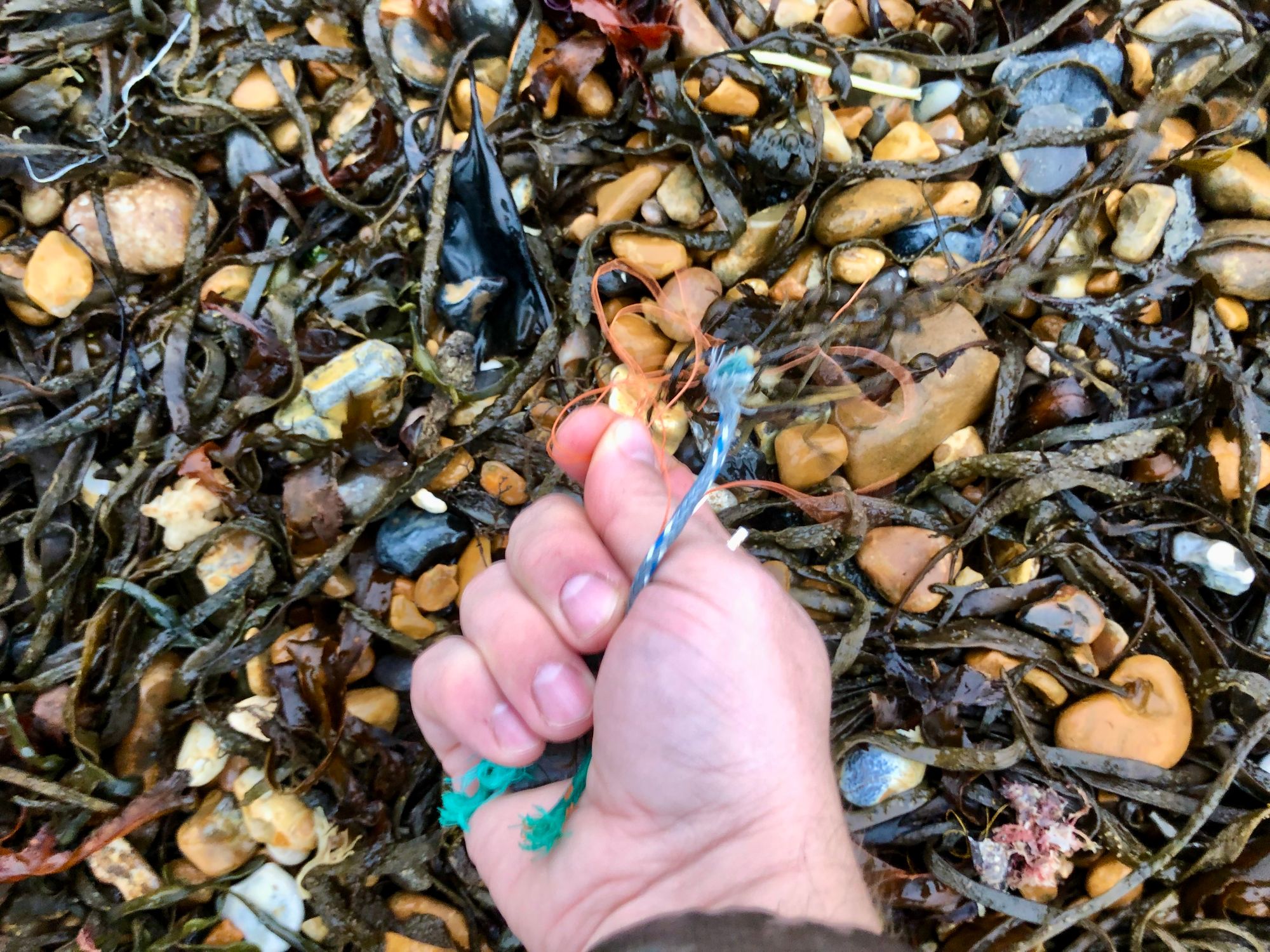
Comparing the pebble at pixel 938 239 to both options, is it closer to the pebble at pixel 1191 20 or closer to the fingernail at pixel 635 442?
the pebble at pixel 1191 20

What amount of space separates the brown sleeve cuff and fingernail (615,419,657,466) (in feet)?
2.56

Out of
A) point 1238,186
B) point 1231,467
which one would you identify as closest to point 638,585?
point 1231,467

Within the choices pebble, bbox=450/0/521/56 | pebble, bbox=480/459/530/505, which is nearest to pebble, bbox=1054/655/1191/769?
pebble, bbox=480/459/530/505

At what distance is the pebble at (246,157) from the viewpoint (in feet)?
7.34

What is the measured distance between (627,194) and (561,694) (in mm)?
1412

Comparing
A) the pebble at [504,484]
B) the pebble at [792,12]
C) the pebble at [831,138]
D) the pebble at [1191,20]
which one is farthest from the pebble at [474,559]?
the pebble at [1191,20]

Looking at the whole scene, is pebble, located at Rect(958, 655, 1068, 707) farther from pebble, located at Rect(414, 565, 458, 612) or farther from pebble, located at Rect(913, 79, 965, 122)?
pebble, located at Rect(913, 79, 965, 122)

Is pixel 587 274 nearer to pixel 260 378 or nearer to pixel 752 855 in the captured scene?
pixel 260 378

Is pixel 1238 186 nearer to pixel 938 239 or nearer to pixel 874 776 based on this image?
pixel 938 239

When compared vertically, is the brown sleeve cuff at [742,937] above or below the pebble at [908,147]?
below

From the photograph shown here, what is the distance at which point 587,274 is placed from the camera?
207 cm

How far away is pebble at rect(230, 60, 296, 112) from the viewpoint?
7.29 feet

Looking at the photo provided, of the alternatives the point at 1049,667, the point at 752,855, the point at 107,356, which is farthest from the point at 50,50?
the point at 1049,667

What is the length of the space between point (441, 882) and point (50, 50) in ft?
8.82
